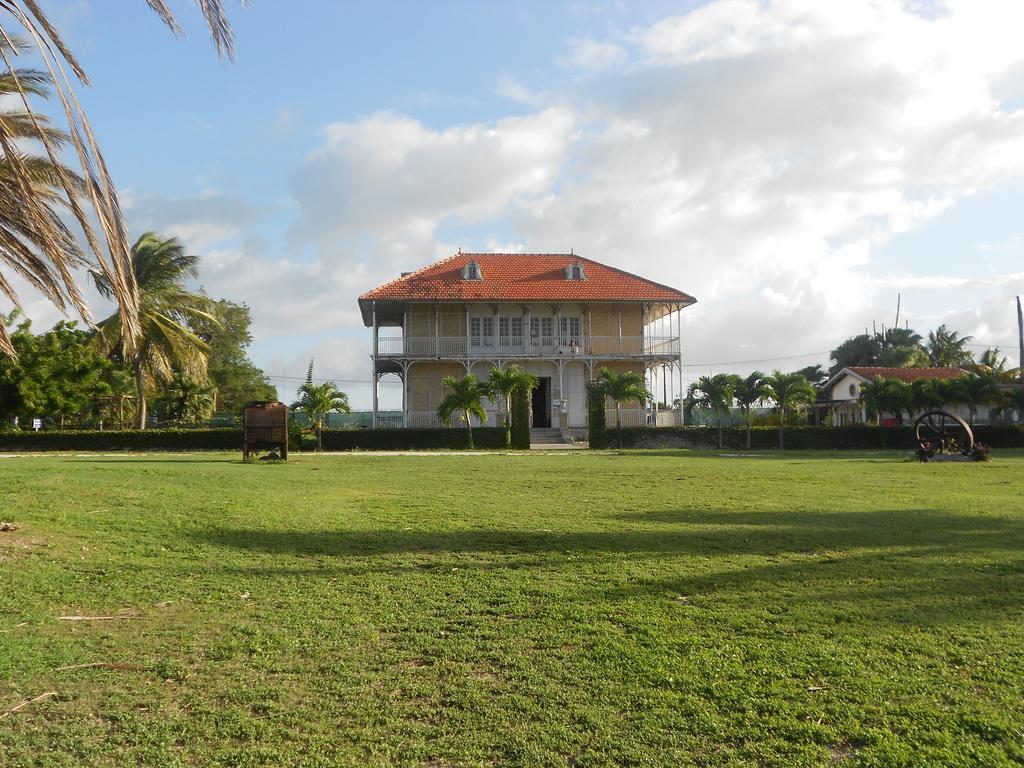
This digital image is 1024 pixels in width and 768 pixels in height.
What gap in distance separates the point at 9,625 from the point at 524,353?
117 ft

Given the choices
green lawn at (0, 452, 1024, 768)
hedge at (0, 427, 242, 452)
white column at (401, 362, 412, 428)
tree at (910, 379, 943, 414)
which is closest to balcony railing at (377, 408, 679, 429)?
white column at (401, 362, 412, 428)

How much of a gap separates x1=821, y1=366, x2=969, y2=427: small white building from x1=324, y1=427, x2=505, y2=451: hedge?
24.1 metres

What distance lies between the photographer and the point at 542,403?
136ft

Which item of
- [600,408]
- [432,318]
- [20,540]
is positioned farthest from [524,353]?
[20,540]

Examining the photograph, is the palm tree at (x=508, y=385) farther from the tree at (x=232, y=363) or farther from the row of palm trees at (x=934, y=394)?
the tree at (x=232, y=363)

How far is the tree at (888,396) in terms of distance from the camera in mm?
37188

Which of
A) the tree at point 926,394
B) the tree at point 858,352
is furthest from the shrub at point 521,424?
the tree at point 858,352

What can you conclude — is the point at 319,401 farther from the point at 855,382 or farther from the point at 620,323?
the point at 855,382

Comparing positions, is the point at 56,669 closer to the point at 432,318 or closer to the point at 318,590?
the point at 318,590

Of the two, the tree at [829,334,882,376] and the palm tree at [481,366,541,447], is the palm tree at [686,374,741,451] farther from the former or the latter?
the tree at [829,334,882,376]

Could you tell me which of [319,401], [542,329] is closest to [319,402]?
[319,401]

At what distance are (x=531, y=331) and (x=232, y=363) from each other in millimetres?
24653

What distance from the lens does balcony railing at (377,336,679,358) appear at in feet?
130

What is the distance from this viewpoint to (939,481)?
53.3 feet
